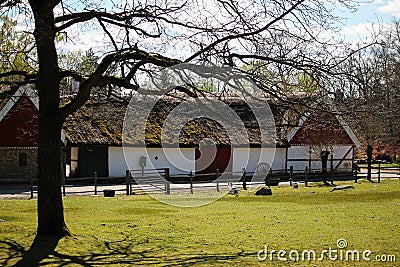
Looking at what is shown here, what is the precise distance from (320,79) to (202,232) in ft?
13.7

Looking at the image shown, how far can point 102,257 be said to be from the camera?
9422mm

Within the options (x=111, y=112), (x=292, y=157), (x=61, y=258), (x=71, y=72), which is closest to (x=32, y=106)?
(x=111, y=112)

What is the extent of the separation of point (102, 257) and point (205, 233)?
306cm

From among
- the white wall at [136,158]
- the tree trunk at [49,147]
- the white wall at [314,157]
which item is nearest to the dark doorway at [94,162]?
the white wall at [136,158]

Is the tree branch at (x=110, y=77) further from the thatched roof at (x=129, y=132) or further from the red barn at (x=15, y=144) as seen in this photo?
the red barn at (x=15, y=144)

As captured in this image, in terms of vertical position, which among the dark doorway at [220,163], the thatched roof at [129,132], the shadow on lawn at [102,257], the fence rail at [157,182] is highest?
the thatched roof at [129,132]

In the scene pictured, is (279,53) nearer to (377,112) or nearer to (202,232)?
(377,112)

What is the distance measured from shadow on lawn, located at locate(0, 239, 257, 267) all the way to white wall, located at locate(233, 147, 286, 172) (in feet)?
85.4

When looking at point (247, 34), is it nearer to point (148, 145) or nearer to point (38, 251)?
point (38, 251)

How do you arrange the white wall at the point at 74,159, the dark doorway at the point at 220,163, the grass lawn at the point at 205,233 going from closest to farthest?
the grass lawn at the point at 205,233
the white wall at the point at 74,159
the dark doorway at the point at 220,163

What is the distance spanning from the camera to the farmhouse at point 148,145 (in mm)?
30844

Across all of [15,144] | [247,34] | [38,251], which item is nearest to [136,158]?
[15,144]

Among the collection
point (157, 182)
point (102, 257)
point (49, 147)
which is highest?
point (49, 147)

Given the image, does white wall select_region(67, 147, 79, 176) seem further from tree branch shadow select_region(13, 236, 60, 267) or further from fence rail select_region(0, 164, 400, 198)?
tree branch shadow select_region(13, 236, 60, 267)
